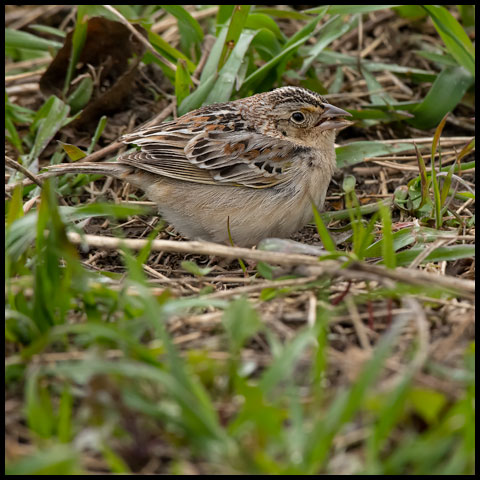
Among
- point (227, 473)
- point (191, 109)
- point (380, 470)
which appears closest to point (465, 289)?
point (380, 470)

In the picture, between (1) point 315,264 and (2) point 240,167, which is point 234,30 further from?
(1) point 315,264

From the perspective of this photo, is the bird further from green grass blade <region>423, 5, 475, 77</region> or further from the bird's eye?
green grass blade <region>423, 5, 475, 77</region>

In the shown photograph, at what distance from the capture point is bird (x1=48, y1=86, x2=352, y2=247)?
515cm

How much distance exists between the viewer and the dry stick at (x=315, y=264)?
3674 millimetres

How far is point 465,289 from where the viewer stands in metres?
3.72

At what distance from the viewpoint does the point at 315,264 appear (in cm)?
391

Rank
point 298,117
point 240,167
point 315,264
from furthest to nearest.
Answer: point 298,117, point 240,167, point 315,264

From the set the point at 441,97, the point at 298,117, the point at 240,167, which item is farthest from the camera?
the point at 441,97

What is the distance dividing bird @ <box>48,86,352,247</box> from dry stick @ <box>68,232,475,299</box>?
103 centimetres

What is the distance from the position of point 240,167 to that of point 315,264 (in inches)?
60.2

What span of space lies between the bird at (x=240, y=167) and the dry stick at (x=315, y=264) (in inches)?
40.6

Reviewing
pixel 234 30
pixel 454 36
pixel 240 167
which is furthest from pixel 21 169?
pixel 454 36

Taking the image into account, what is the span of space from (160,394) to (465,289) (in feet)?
5.35

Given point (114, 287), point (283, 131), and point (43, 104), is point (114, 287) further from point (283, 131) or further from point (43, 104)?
point (43, 104)
